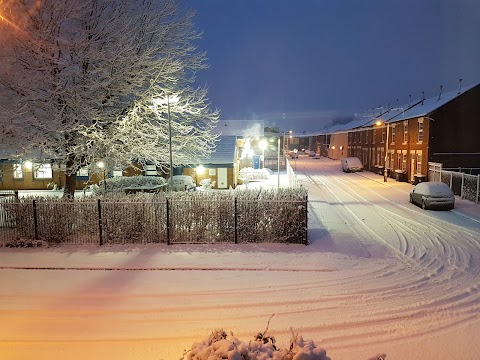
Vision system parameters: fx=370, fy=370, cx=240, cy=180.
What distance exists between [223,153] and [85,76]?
17.1 meters

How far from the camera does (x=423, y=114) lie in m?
30.5

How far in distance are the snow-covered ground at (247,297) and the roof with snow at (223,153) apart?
17224mm

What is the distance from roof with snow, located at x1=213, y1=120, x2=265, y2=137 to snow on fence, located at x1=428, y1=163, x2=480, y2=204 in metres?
23.0

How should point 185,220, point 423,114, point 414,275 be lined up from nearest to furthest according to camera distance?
point 414,275 → point 185,220 → point 423,114

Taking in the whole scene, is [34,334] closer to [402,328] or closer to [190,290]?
[190,290]

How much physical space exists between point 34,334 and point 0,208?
26.6ft

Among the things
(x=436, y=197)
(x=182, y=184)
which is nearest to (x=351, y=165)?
(x=182, y=184)

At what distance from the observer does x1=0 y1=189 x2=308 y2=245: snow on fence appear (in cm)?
1191

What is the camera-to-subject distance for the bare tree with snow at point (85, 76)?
13.1 metres

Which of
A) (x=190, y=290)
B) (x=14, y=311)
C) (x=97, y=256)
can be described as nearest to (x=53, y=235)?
(x=97, y=256)

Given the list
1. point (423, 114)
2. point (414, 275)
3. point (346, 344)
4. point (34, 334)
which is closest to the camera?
point (346, 344)

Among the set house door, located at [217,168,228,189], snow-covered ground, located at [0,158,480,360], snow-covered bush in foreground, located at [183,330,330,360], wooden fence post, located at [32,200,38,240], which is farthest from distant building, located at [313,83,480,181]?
snow-covered bush in foreground, located at [183,330,330,360]

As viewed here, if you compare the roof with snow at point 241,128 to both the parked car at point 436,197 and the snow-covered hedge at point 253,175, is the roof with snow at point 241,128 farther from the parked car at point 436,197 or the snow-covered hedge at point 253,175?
the parked car at point 436,197

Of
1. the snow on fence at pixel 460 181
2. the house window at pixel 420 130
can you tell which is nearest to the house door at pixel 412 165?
the house window at pixel 420 130
